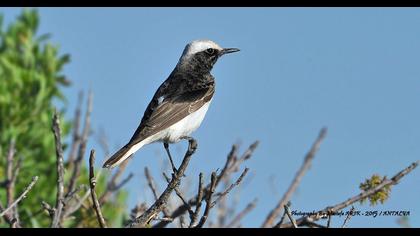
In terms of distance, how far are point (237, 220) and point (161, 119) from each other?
1.85 meters

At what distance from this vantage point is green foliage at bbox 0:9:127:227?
906cm

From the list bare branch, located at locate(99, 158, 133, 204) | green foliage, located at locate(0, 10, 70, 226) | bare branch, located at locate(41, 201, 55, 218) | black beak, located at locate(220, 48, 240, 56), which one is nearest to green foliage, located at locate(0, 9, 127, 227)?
green foliage, located at locate(0, 10, 70, 226)

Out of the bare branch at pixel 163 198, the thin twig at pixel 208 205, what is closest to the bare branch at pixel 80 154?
the bare branch at pixel 163 198

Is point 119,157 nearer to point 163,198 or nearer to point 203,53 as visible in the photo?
point 163,198

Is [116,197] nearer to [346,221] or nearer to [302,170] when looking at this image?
[302,170]

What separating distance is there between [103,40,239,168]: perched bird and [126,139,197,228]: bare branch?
3.42ft

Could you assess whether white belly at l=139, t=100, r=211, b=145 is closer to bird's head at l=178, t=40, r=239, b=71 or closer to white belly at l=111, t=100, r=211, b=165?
white belly at l=111, t=100, r=211, b=165

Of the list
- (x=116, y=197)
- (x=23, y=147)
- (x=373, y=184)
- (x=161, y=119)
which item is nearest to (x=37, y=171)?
(x=23, y=147)

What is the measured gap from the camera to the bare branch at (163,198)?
464cm

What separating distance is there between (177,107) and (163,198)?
2.87 m

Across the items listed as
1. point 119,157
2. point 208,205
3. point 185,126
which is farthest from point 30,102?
point 208,205

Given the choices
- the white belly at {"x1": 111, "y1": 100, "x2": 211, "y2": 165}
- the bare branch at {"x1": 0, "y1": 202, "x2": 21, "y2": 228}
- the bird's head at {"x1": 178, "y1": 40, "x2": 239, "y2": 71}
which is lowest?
the bare branch at {"x1": 0, "y1": 202, "x2": 21, "y2": 228}

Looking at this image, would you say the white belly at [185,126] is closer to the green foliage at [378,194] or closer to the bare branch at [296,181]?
the bare branch at [296,181]

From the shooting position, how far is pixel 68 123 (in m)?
10.2
